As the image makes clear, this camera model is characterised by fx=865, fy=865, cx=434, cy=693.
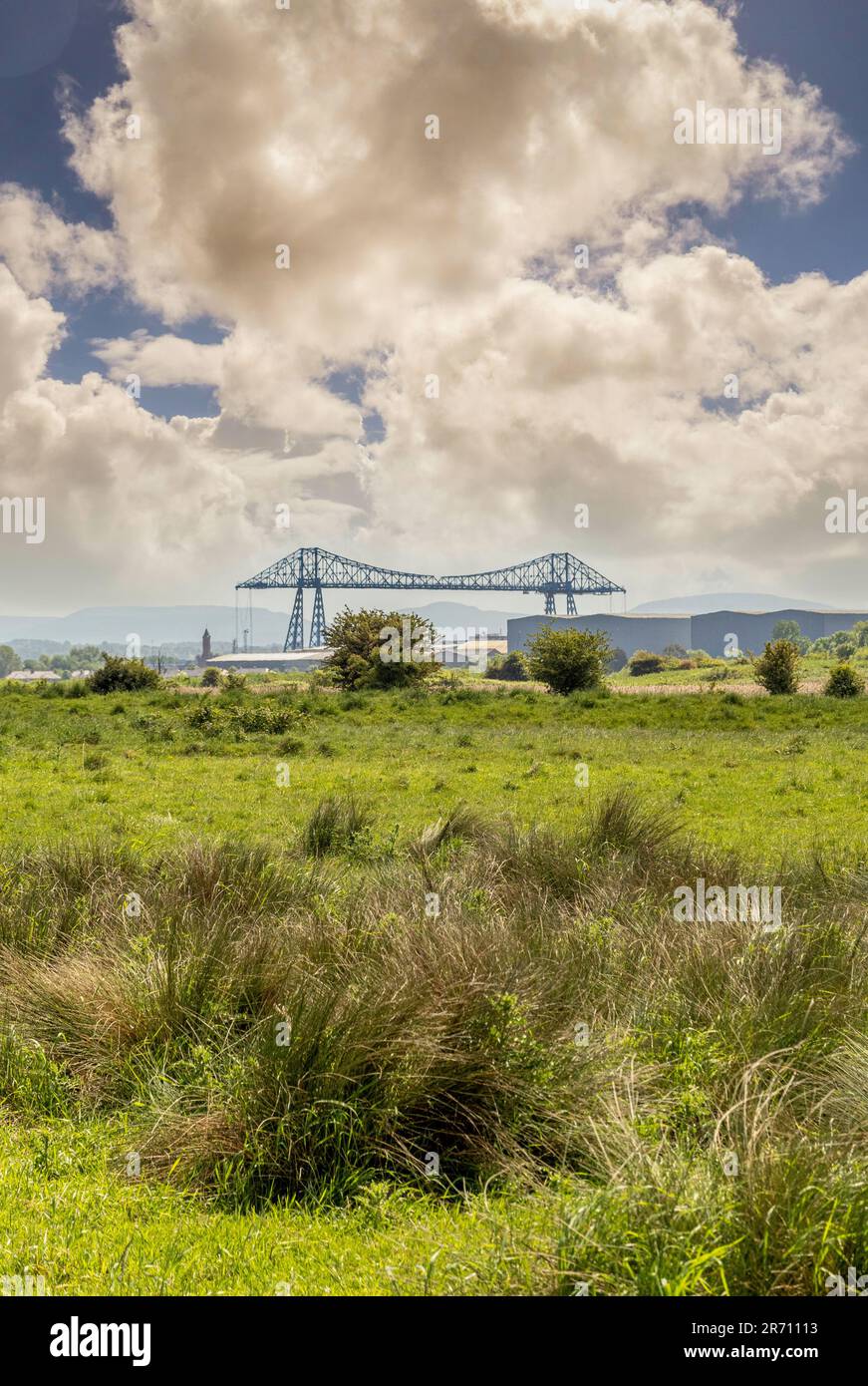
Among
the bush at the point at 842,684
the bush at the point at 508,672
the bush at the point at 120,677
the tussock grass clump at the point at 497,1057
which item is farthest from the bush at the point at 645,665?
the tussock grass clump at the point at 497,1057

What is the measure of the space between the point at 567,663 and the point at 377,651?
453 inches

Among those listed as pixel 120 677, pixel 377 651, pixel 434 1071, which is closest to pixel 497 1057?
pixel 434 1071

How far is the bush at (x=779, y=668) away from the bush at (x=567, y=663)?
9.39m

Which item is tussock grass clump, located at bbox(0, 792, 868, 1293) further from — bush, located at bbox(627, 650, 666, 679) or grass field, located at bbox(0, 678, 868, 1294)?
bush, located at bbox(627, 650, 666, 679)

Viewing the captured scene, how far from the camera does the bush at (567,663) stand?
46.9 meters

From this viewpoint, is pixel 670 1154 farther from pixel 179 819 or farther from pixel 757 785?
pixel 757 785

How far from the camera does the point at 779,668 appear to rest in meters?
48.9

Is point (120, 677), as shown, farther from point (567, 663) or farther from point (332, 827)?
point (332, 827)

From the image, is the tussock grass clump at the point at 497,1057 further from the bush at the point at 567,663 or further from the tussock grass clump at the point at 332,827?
the bush at the point at 567,663

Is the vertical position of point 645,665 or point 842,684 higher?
point 645,665

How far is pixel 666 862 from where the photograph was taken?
27.9ft

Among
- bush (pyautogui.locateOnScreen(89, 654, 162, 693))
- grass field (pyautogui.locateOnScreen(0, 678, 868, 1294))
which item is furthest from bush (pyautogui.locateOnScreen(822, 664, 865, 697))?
grass field (pyautogui.locateOnScreen(0, 678, 868, 1294))

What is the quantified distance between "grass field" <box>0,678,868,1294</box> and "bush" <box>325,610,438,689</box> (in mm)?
39491
